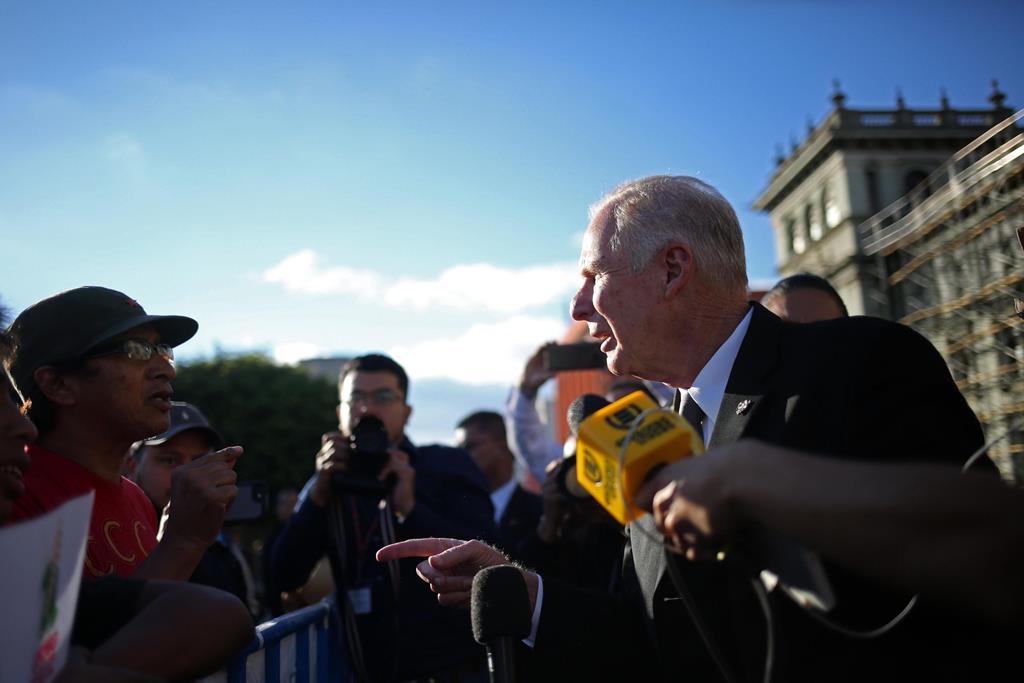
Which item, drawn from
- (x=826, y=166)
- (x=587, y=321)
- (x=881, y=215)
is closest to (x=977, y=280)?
(x=881, y=215)

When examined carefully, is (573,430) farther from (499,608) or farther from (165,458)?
(165,458)

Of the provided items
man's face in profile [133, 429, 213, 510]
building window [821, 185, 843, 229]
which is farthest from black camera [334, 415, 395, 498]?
building window [821, 185, 843, 229]

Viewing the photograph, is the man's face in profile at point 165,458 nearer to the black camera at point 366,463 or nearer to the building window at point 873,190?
the black camera at point 366,463

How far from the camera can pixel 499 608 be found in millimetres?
1774

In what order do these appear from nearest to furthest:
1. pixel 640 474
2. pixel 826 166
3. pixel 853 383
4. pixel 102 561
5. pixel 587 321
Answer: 1. pixel 640 474
2. pixel 853 383
3. pixel 102 561
4. pixel 587 321
5. pixel 826 166

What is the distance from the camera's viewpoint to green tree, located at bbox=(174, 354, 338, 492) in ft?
107

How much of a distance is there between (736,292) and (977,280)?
93.1ft

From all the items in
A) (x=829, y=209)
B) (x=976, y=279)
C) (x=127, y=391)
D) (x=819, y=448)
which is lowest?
(x=819, y=448)

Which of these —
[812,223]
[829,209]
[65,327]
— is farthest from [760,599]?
[812,223]

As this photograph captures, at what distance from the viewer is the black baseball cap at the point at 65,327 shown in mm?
2463

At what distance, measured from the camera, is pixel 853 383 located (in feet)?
5.67

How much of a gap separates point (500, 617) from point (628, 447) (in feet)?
2.16

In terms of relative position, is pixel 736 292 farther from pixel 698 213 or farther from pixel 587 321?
pixel 587 321

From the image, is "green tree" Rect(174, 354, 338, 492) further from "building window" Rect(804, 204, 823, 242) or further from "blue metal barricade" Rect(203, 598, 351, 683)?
"blue metal barricade" Rect(203, 598, 351, 683)
